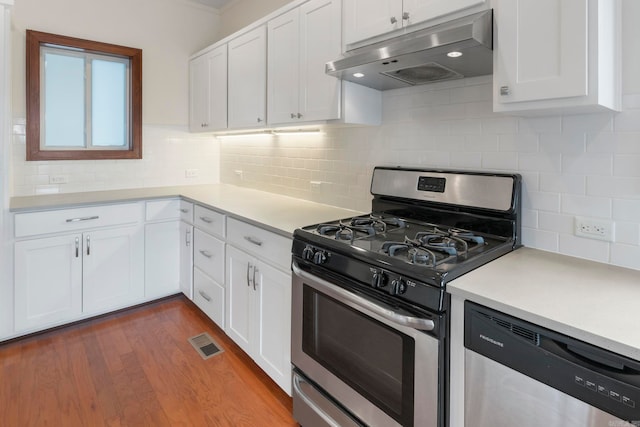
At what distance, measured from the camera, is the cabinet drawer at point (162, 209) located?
3057mm

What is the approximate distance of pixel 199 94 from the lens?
357cm

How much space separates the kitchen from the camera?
1.39 metres

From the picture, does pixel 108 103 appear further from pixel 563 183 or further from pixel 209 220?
pixel 563 183

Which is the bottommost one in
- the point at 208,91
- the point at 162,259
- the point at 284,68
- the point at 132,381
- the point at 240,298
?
the point at 132,381

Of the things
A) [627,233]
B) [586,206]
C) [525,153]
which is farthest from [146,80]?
[627,233]

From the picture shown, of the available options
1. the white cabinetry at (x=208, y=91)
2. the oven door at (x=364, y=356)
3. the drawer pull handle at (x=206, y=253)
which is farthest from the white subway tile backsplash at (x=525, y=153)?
the white cabinetry at (x=208, y=91)

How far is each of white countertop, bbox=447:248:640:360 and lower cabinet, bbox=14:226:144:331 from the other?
265 cm

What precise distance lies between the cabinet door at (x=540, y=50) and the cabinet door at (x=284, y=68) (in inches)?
49.7

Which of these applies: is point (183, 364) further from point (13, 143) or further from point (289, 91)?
point (13, 143)

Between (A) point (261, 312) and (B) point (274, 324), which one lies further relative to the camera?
(A) point (261, 312)

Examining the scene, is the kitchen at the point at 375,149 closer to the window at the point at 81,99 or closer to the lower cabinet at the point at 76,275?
the window at the point at 81,99

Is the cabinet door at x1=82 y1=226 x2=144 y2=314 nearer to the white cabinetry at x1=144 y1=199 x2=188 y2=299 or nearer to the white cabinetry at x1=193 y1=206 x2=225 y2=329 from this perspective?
the white cabinetry at x1=144 y1=199 x2=188 y2=299

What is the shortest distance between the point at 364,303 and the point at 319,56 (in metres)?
1.45

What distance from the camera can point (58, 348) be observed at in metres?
2.52
